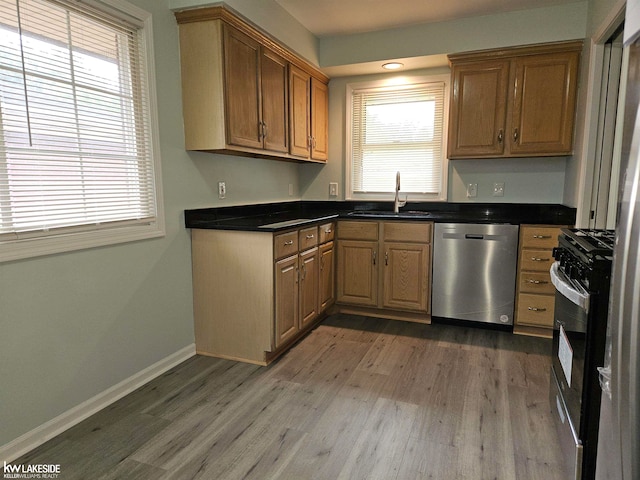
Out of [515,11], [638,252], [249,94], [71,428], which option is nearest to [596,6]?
[515,11]

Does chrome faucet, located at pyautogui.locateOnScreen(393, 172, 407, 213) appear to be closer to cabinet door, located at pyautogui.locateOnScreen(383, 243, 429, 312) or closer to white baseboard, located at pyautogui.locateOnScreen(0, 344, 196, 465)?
cabinet door, located at pyautogui.locateOnScreen(383, 243, 429, 312)

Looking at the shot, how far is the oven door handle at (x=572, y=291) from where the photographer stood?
1.37 m

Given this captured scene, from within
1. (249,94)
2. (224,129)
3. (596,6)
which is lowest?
(224,129)

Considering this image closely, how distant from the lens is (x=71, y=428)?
76.9 inches

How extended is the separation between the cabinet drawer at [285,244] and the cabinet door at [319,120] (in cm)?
125

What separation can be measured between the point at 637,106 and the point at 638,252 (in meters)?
0.32

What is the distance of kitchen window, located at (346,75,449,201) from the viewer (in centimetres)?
376

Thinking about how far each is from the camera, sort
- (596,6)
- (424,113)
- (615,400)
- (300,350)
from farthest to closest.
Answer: (424,113)
(300,350)
(596,6)
(615,400)

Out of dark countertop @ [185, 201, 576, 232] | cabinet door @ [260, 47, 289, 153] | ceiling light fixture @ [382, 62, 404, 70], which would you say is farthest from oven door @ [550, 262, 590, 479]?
ceiling light fixture @ [382, 62, 404, 70]

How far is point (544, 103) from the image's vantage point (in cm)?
314

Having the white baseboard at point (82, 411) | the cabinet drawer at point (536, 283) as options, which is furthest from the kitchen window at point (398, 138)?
the white baseboard at point (82, 411)

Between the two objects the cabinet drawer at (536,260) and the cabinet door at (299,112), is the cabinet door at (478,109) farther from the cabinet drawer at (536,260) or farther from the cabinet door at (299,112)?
the cabinet door at (299,112)

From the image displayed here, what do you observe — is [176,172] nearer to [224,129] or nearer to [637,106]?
[224,129]

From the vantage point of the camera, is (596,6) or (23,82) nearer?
(23,82)
